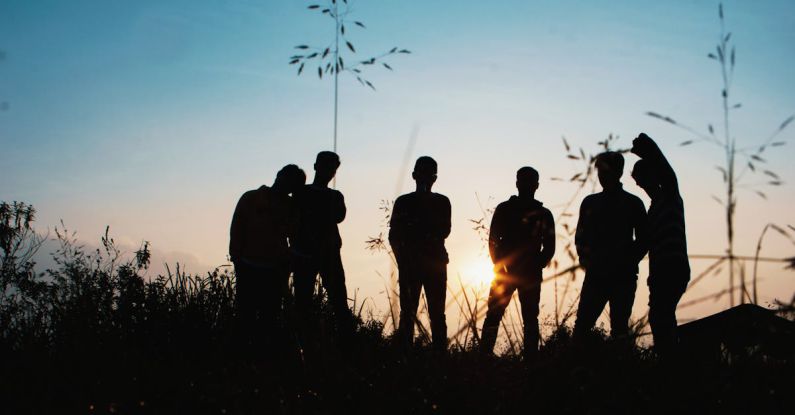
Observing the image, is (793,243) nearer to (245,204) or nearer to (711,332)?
(711,332)

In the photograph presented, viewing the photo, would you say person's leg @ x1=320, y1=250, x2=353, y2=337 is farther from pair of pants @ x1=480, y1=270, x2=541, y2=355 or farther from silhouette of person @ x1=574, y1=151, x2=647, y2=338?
silhouette of person @ x1=574, y1=151, x2=647, y2=338

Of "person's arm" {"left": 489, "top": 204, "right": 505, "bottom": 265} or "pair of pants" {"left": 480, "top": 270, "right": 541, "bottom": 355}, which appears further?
"person's arm" {"left": 489, "top": 204, "right": 505, "bottom": 265}

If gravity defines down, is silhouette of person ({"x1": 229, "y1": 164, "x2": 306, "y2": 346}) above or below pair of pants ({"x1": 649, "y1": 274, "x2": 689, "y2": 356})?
above

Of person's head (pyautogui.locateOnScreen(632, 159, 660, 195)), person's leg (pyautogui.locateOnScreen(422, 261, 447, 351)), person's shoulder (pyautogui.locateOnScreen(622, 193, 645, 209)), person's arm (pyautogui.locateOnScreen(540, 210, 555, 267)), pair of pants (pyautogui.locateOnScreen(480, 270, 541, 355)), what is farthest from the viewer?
person's leg (pyautogui.locateOnScreen(422, 261, 447, 351))

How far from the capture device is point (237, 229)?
4.55m

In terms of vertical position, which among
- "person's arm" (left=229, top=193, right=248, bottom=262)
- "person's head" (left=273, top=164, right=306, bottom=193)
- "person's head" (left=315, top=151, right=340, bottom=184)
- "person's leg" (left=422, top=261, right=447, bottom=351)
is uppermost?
"person's head" (left=315, top=151, right=340, bottom=184)

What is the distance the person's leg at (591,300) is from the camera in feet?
14.0

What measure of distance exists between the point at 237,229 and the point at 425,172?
164cm

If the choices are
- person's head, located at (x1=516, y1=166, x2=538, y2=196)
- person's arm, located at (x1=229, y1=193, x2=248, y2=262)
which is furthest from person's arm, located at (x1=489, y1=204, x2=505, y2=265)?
person's arm, located at (x1=229, y1=193, x2=248, y2=262)

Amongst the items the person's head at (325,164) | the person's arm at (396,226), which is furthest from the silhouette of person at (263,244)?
the person's arm at (396,226)

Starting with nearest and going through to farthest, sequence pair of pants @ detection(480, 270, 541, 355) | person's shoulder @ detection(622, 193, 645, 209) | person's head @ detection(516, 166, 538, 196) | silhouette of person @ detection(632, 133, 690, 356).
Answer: silhouette of person @ detection(632, 133, 690, 356)
person's shoulder @ detection(622, 193, 645, 209)
pair of pants @ detection(480, 270, 541, 355)
person's head @ detection(516, 166, 538, 196)

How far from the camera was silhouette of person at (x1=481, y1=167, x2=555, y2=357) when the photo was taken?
4.74m

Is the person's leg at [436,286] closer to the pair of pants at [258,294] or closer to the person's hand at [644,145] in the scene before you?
the pair of pants at [258,294]

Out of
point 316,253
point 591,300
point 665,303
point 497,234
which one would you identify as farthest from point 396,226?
point 665,303
